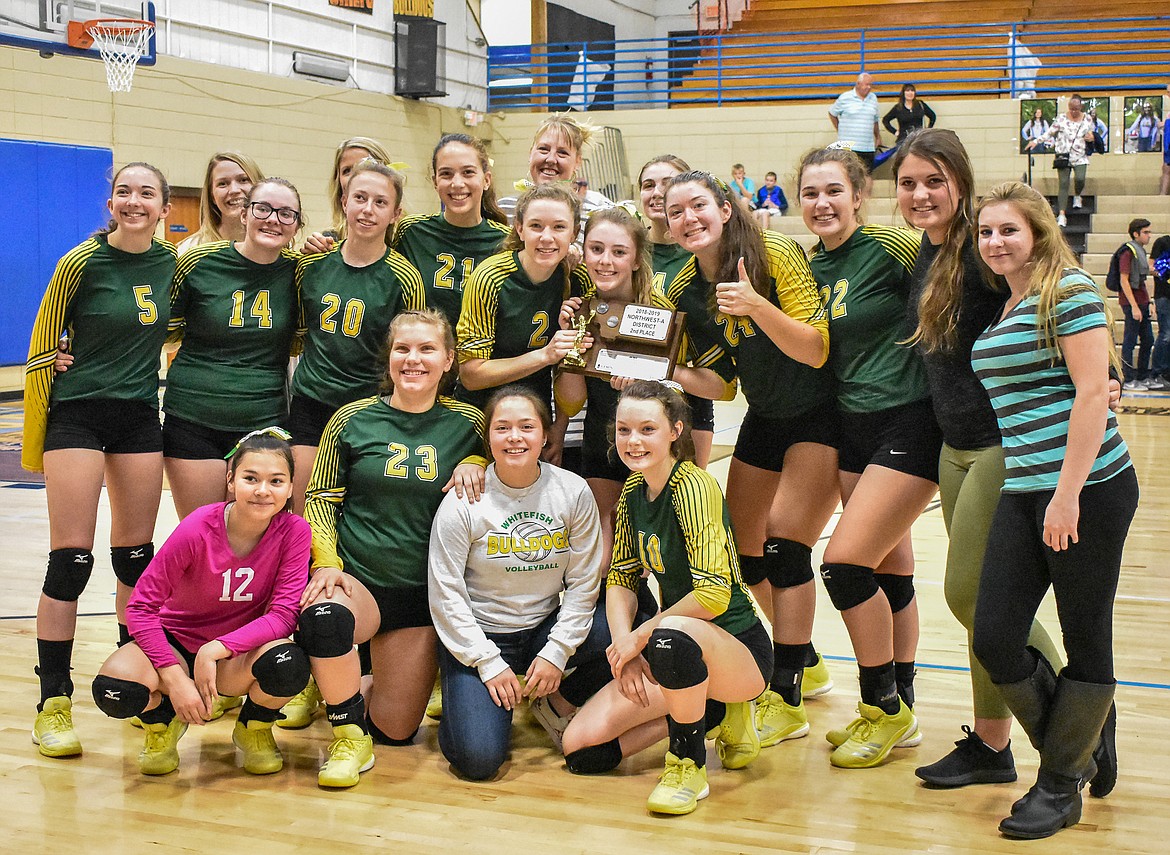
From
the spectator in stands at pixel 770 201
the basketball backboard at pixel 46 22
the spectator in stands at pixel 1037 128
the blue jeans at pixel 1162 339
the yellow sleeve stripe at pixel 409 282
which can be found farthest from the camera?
the spectator in stands at pixel 770 201

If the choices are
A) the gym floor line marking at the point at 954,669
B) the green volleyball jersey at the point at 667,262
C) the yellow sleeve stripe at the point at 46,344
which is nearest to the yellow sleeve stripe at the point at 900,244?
the green volleyball jersey at the point at 667,262

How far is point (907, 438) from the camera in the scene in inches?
130

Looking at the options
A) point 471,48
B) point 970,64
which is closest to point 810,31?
point 970,64

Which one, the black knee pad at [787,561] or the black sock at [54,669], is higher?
the black knee pad at [787,561]

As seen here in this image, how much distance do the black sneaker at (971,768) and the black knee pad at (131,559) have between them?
2.47 metres

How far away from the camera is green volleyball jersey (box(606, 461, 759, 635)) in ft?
10.6

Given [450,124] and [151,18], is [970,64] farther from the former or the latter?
[151,18]

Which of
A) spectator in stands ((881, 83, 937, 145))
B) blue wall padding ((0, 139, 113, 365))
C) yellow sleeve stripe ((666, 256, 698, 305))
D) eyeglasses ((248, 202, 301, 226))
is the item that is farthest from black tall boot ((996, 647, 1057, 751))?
spectator in stands ((881, 83, 937, 145))

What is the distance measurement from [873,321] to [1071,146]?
41.1ft

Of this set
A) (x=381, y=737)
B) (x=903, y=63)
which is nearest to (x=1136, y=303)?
(x=903, y=63)

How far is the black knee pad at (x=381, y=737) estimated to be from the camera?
3607 mm

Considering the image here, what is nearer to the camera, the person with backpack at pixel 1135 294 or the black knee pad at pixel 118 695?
the black knee pad at pixel 118 695

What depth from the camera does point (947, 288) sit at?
3.06 m

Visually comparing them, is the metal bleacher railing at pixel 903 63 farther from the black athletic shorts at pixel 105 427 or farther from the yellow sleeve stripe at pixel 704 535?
the yellow sleeve stripe at pixel 704 535
